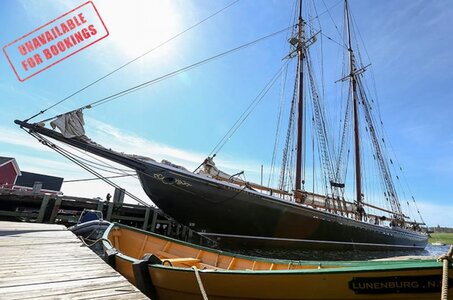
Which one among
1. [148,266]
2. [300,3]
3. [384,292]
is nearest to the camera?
[384,292]

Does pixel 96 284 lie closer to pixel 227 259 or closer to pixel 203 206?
pixel 227 259

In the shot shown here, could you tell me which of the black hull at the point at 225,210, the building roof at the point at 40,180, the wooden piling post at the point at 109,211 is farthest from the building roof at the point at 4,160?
the black hull at the point at 225,210

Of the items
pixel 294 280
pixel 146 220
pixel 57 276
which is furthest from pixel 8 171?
pixel 294 280

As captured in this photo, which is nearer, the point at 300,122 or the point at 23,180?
the point at 300,122

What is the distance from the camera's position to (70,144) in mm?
11281

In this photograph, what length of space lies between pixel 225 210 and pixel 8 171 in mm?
28918

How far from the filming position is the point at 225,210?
43.4ft

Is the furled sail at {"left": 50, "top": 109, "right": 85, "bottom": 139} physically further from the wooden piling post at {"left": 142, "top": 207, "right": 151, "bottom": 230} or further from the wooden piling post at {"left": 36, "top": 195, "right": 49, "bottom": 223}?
the wooden piling post at {"left": 142, "top": 207, "right": 151, "bottom": 230}

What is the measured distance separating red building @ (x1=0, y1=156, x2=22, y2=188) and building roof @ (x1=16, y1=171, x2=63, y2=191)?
3218 mm

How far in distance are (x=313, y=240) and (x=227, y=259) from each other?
1099 centimetres

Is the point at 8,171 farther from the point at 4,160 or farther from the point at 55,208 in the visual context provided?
the point at 55,208

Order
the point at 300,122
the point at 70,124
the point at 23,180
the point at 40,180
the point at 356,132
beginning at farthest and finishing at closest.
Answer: the point at 40,180 < the point at 23,180 < the point at 356,132 < the point at 300,122 < the point at 70,124

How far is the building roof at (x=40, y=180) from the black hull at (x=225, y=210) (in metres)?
29.0

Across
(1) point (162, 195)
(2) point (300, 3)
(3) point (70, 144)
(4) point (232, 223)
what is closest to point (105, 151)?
(3) point (70, 144)
